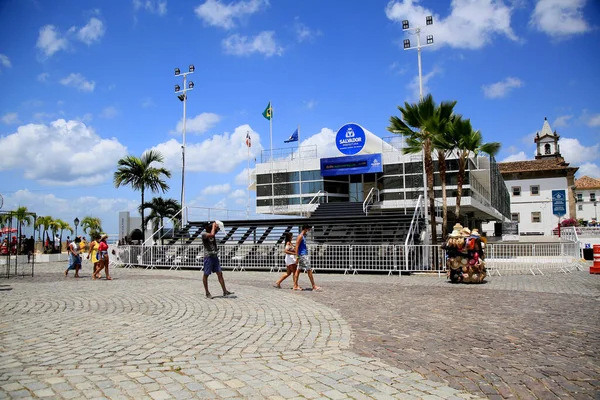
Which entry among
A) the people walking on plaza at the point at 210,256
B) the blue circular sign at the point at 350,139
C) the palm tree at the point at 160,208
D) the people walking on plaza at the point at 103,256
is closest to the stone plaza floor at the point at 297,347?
the people walking on plaza at the point at 210,256

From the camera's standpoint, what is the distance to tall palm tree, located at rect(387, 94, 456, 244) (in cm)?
2025

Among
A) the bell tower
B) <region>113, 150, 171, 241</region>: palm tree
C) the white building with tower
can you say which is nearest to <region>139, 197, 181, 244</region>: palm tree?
<region>113, 150, 171, 241</region>: palm tree

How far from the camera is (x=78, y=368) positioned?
4.83 meters

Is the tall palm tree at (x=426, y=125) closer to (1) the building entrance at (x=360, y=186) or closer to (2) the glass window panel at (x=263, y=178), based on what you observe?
(1) the building entrance at (x=360, y=186)

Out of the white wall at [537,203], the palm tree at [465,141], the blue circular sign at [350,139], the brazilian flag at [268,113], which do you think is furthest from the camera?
the white wall at [537,203]

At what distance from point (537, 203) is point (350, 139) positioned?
185ft

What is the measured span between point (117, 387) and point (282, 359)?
1.87m

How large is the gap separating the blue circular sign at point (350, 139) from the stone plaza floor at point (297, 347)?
2304 cm

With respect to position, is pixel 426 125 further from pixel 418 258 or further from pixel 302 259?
pixel 302 259

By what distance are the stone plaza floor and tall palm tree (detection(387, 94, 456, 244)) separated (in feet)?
33.3

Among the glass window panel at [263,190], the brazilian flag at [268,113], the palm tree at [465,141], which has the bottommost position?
the glass window panel at [263,190]

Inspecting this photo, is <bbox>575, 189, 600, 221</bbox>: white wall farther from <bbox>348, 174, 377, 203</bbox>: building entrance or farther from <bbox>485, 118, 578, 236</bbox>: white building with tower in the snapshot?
<bbox>348, 174, 377, 203</bbox>: building entrance

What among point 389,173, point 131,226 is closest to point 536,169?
point 389,173

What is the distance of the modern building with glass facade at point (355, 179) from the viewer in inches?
1286
